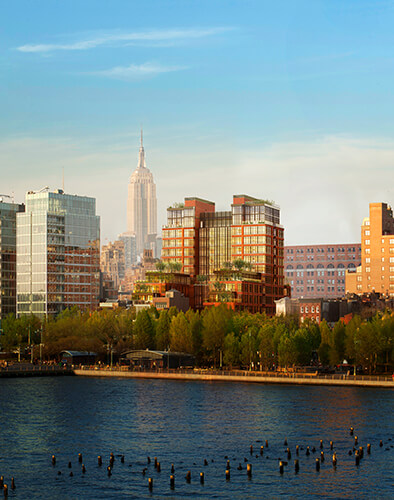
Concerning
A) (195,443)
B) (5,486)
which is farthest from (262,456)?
(5,486)

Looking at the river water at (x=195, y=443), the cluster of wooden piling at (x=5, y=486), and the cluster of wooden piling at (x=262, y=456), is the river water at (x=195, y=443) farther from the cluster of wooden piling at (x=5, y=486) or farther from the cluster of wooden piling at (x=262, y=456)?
the cluster of wooden piling at (x=5, y=486)

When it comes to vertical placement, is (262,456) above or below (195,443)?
below

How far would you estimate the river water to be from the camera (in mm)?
109812

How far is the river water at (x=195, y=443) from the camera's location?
109812mm

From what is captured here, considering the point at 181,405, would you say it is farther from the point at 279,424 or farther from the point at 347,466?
the point at 347,466

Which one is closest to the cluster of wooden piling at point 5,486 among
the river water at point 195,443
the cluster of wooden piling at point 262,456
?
the cluster of wooden piling at point 262,456

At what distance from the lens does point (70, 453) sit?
13212 cm

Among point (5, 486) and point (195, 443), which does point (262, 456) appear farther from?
point (5, 486)

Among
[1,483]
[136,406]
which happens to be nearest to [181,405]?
[136,406]

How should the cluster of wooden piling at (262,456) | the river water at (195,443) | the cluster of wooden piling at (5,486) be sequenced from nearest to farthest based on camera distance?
the cluster of wooden piling at (5,486), the river water at (195,443), the cluster of wooden piling at (262,456)

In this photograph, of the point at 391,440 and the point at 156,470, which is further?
the point at 391,440

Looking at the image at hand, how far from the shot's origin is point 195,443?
457ft

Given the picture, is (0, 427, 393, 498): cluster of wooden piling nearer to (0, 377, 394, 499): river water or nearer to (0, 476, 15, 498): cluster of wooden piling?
(0, 476, 15, 498): cluster of wooden piling

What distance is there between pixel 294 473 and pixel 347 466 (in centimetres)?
863
